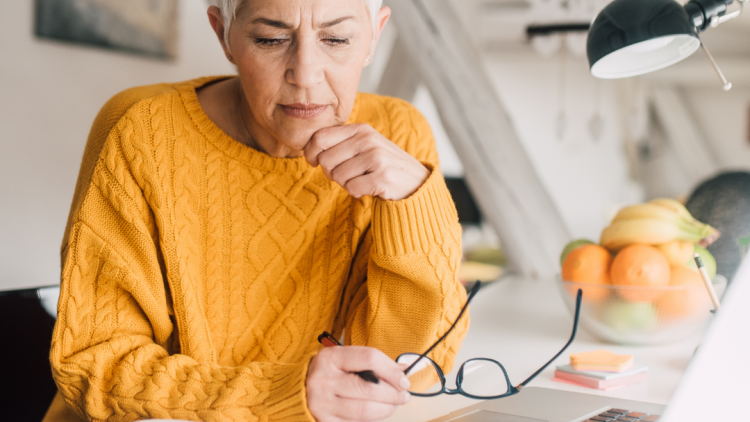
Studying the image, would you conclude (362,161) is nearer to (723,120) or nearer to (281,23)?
(281,23)

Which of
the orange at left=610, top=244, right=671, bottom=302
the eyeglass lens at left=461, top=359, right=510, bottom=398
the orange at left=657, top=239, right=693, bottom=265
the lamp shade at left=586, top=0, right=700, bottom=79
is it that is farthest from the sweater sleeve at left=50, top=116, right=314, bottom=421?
the orange at left=657, top=239, right=693, bottom=265

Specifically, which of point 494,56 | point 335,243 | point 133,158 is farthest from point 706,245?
Answer: point 494,56

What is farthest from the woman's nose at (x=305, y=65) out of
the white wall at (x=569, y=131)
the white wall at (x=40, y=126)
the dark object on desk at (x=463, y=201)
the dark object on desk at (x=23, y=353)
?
the white wall at (x=569, y=131)

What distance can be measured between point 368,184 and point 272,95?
0.20m

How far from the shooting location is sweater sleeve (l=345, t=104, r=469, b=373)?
85cm

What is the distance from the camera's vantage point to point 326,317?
106 centimetres

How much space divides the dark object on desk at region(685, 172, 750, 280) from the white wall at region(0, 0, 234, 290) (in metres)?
1.74

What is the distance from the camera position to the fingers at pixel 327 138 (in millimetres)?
831

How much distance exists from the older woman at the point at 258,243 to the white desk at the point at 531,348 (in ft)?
0.37

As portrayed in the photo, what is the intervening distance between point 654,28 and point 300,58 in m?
0.51

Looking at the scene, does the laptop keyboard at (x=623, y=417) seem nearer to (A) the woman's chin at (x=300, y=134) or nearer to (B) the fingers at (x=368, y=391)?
(B) the fingers at (x=368, y=391)

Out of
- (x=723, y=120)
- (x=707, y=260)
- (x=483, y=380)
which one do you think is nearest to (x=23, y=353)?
(x=483, y=380)

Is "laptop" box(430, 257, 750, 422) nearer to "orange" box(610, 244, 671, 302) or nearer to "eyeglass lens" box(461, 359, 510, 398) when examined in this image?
"eyeglass lens" box(461, 359, 510, 398)

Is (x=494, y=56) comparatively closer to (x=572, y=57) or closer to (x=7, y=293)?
(x=572, y=57)
